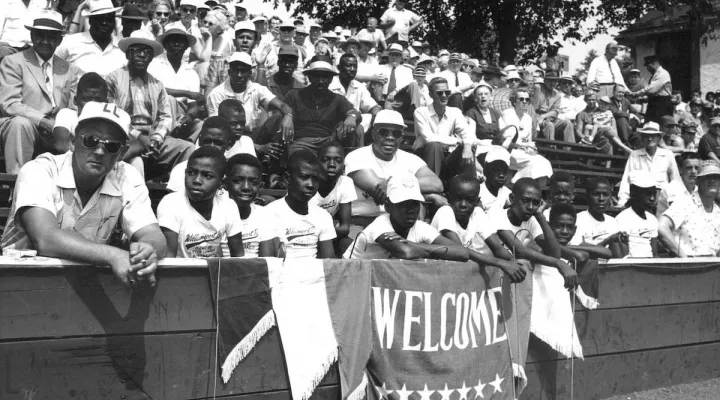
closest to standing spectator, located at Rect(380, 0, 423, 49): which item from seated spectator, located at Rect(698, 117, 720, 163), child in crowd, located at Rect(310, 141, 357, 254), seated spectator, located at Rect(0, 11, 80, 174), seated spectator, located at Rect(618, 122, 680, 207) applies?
seated spectator, located at Rect(618, 122, 680, 207)

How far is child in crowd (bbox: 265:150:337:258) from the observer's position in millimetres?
6215

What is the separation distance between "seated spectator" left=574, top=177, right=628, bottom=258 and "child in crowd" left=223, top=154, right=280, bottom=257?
321 cm

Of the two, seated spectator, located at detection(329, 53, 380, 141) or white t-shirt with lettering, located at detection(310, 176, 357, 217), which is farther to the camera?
seated spectator, located at detection(329, 53, 380, 141)

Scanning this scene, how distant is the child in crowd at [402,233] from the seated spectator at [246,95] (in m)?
2.92

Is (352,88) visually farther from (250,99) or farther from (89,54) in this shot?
(89,54)

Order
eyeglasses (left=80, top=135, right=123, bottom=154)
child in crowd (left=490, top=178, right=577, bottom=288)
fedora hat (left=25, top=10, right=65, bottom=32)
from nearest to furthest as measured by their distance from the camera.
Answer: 1. eyeglasses (left=80, top=135, right=123, bottom=154)
2. child in crowd (left=490, top=178, right=577, bottom=288)
3. fedora hat (left=25, top=10, right=65, bottom=32)

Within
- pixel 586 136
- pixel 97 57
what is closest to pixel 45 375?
pixel 97 57

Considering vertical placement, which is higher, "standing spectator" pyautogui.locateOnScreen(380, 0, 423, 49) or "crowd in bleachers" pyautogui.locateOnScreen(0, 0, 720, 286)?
"standing spectator" pyautogui.locateOnScreen(380, 0, 423, 49)

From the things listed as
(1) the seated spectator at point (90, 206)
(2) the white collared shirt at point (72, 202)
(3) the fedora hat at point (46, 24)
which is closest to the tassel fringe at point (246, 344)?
(1) the seated spectator at point (90, 206)

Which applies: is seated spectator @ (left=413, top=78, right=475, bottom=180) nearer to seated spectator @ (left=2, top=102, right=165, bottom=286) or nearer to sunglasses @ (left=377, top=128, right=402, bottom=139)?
sunglasses @ (left=377, top=128, right=402, bottom=139)

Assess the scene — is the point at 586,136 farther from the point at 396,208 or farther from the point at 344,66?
the point at 396,208

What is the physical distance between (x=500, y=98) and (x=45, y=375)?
1116 centimetres

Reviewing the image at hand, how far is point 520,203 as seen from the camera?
7.04 m

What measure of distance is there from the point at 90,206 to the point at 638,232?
18.8 ft
